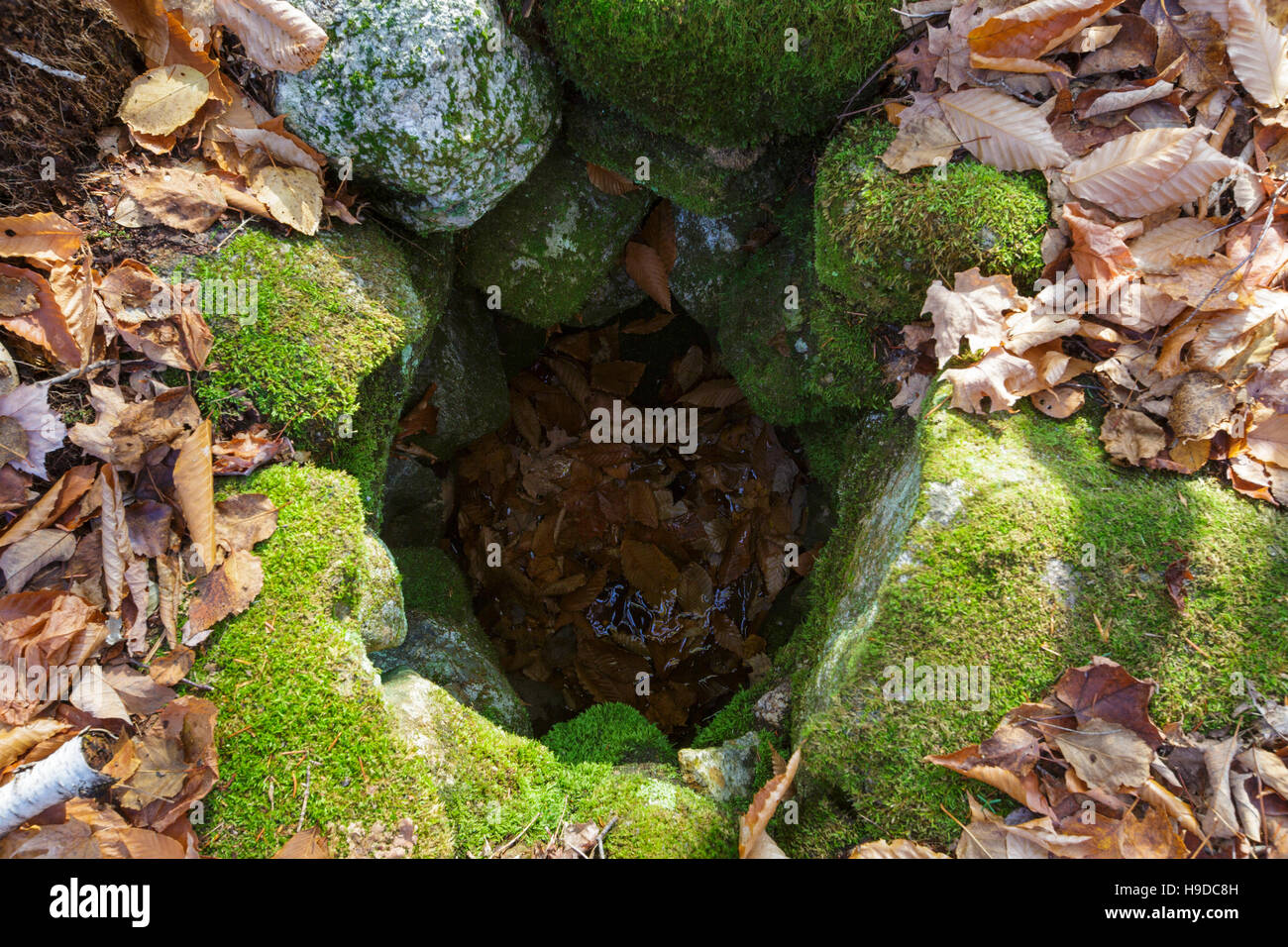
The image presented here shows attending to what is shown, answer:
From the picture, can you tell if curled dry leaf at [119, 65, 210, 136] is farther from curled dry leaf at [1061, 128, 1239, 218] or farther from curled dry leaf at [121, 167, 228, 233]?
curled dry leaf at [1061, 128, 1239, 218]

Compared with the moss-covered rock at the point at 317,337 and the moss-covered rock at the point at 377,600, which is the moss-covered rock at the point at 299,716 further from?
the moss-covered rock at the point at 317,337

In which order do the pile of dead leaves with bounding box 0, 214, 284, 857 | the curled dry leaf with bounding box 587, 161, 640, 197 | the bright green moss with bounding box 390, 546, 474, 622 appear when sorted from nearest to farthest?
the pile of dead leaves with bounding box 0, 214, 284, 857 < the curled dry leaf with bounding box 587, 161, 640, 197 < the bright green moss with bounding box 390, 546, 474, 622

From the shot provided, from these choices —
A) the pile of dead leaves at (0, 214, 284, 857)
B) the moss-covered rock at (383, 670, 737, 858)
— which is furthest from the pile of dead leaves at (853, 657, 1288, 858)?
the pile of dead leaves at (0, 214, 284, 857)

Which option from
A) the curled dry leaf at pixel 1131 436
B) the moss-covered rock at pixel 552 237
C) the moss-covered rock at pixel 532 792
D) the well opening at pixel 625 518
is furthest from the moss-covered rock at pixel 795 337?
the moss-covered rock at pixel 532 792

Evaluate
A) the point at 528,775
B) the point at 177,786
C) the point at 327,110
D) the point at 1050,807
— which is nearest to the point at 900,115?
the point at 327,110

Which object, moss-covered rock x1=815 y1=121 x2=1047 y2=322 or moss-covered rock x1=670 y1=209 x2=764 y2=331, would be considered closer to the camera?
moss-covered rock x1=815 y1=121 x2=1047 y2=322

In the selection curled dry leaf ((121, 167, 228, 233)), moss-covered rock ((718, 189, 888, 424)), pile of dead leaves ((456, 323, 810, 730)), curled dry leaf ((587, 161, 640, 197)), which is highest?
curled dry leaf ((587, 161, 640, 197))

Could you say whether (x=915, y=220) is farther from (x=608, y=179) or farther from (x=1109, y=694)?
(x=1109, y=694)
